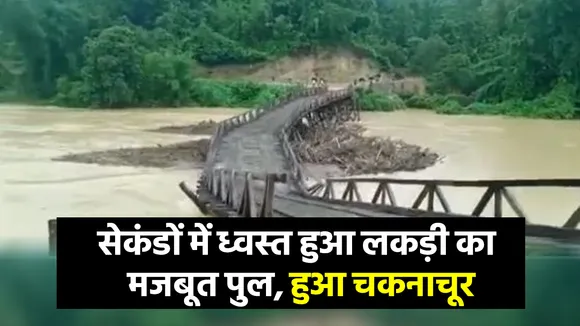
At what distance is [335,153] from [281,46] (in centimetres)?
43

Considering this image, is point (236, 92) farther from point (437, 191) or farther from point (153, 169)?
point (437, 191)

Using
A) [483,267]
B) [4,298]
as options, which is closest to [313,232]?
[483,267]

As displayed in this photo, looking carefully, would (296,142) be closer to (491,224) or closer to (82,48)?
(82,48)

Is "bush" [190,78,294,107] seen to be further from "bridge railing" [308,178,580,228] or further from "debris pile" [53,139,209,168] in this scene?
"bridge railing" [308,178,580,228]

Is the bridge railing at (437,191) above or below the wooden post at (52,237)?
above

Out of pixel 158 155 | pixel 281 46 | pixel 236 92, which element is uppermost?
pixel 281 46

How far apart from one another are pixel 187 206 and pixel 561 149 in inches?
52.2

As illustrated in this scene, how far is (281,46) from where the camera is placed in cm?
325

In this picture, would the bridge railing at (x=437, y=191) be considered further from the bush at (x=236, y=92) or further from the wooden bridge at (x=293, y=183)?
the bush at (x=236, y=92)

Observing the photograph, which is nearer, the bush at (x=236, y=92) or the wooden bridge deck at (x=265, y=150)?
the wooden bridge deck at (x=265, y=150)

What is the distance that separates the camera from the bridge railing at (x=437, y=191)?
8.55ft

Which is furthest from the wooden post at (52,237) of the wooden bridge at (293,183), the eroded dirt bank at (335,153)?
the eroded dirt bank at (335,153)

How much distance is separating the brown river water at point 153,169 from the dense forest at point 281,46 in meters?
0.07

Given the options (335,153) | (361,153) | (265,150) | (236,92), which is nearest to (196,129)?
(236,92)
